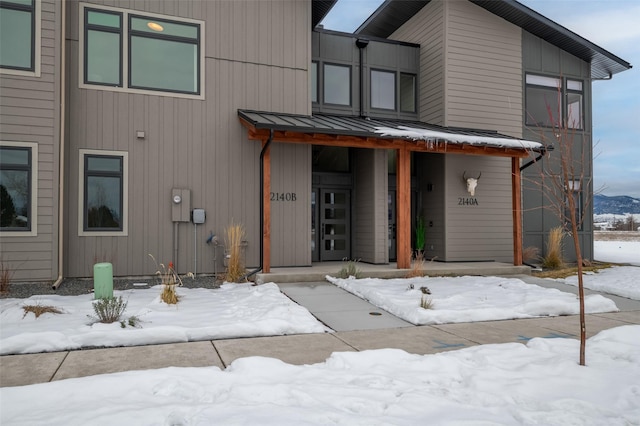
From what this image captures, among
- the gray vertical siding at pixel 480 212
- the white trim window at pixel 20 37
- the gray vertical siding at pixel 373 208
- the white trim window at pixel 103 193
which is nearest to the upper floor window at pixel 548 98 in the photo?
the gray vertical siding at pixel 480 212

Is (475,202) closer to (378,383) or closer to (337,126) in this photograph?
(337,126)

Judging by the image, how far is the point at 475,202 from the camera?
38.9 feet

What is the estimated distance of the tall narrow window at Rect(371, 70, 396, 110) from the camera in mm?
12070

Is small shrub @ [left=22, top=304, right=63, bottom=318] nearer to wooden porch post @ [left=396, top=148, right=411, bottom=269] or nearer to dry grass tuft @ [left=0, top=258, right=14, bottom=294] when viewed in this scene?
dry grass tuft @ [left=0, top=258, right=14, bottom=294]

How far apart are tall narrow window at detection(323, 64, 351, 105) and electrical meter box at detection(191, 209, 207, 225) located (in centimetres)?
454

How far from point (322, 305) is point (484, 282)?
3.80 metres

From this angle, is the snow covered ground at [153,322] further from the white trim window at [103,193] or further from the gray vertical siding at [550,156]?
the gray vertical siding at [550,156]

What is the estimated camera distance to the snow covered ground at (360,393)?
9.30 ft

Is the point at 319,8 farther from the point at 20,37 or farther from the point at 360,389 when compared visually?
the point at 360,389

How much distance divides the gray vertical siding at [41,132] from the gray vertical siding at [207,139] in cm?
51

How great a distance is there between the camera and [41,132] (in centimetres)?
795

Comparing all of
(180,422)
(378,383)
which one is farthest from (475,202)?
(180,422)

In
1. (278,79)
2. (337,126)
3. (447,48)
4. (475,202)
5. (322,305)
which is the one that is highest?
(447,48)

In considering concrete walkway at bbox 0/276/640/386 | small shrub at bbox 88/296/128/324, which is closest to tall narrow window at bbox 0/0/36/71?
small shrub at bbox 88/296/128/324
